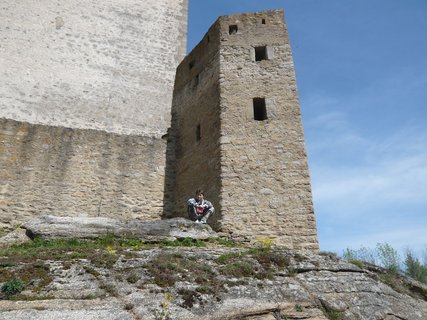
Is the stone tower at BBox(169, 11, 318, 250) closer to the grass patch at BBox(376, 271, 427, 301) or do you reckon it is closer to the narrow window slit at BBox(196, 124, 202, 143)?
the narrow window slit at BBox(196, 124, 202, 143)

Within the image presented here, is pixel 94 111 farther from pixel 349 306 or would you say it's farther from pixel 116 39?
pixel 349 306

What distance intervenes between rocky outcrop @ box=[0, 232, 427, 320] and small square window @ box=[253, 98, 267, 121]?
4110 millimetres

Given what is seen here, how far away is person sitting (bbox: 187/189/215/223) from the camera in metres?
9.09

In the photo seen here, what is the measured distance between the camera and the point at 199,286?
5609mm

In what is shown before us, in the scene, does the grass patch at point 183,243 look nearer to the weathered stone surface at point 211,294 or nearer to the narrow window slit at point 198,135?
the weathered stone surface at point 211,294

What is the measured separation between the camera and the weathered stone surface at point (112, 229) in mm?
7801

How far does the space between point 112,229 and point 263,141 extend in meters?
4.10

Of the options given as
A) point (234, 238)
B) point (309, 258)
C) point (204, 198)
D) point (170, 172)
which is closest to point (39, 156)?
point (170, 172)

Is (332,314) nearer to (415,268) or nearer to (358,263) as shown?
(358,263)

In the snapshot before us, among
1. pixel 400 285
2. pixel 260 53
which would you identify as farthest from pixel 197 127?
pixel 400 285

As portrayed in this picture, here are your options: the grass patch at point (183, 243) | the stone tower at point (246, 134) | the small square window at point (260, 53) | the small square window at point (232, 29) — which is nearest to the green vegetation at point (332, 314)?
the grass patch at point (183, 243)

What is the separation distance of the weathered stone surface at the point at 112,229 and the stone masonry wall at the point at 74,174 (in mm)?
2267

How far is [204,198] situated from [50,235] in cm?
367

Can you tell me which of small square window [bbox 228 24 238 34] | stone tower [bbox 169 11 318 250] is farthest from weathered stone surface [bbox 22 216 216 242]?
small square window [bbox 228 24 238 34]
